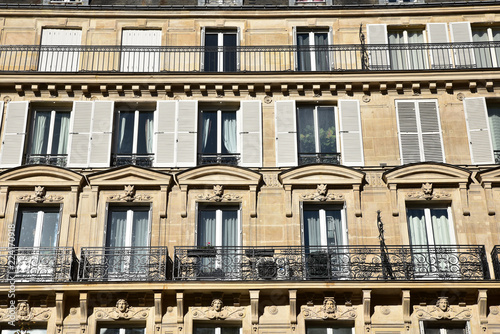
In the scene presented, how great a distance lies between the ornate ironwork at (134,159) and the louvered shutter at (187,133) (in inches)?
30.9

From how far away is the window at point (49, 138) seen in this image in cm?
2175

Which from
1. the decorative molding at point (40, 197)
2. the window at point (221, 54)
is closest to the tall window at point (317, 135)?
the window at point (221, 54)

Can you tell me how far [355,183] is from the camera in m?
21.0

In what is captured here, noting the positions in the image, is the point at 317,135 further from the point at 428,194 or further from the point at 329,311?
the point at 329,311

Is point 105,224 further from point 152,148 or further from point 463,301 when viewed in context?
point 463,301

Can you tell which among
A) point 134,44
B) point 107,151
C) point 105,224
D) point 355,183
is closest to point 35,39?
point 134,44

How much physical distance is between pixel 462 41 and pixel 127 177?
10.1 m

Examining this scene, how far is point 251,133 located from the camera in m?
21.9

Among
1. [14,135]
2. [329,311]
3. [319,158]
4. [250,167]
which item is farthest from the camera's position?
[14,135]

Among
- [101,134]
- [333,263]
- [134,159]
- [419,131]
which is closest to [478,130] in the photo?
[419,131]

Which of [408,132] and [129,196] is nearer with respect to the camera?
[129,196]

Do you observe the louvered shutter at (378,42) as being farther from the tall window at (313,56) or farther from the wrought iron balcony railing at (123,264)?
the wrought iron balcony railing at (123,264)

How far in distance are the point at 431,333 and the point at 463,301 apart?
105cm

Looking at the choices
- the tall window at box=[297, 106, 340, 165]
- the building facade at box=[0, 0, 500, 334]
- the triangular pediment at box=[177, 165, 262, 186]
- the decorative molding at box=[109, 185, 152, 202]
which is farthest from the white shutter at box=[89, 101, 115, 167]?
the tall window at box=[297, 106, 340, 165]
